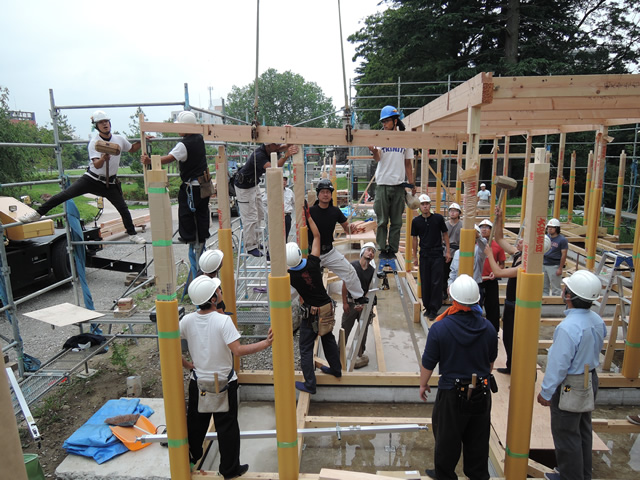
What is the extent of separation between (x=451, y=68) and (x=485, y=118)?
629 inches

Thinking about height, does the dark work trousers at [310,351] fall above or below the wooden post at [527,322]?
below

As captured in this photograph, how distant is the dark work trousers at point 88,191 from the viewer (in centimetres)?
554

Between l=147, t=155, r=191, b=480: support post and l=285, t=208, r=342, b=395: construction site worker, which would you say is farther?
l=285, t=208, r=342, b=395: construction site worker

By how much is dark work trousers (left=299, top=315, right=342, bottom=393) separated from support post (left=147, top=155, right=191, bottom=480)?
5.89 feet

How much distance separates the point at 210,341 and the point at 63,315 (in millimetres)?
3324

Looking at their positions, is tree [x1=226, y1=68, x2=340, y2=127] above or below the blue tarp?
above

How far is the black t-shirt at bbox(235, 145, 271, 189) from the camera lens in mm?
6184

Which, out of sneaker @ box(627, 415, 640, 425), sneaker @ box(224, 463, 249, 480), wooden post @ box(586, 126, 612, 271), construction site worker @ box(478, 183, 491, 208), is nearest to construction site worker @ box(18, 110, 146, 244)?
sneaker @ box(224, 463, 249, 480)

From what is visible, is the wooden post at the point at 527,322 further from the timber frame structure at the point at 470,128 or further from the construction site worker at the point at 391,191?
the construction site worker at the point at 391,191

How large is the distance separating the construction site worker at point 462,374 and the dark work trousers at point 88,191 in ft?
14.6

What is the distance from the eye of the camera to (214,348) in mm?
3379

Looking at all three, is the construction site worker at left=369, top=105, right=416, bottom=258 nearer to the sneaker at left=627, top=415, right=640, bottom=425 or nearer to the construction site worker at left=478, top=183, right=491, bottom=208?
the sneaker at left=627, top=415, right=640, bottom=425

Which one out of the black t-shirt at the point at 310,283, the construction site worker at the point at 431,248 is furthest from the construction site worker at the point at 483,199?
the black t-shirt at the point at 310,283

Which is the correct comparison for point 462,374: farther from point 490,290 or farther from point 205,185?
point 205,185
